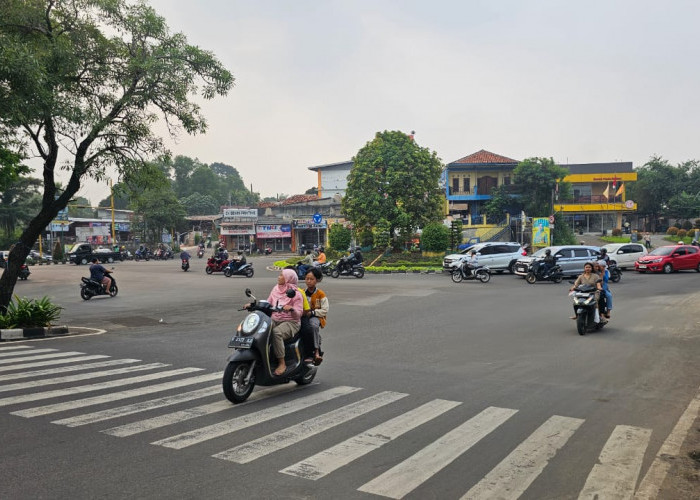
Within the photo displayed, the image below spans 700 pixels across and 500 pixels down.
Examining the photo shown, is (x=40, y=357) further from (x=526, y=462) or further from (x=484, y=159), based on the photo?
(x=484, y=159)

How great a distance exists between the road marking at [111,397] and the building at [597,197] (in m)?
57.0

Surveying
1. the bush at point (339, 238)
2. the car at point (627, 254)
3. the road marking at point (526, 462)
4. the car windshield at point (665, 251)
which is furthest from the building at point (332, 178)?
the road marking at point (526, 462)

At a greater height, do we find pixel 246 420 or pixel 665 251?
pixel 665 251

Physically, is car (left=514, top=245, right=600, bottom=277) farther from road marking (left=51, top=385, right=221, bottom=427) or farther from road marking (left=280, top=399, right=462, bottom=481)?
road marking (left=51, top=385, right=221, bottom=427)

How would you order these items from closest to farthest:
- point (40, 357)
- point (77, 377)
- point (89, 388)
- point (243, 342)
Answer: point (243, 342) → point (89, 388) → point (77, 377) → point (40, 357)

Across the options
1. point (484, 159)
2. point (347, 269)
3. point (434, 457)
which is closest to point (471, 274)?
point (347, 269)

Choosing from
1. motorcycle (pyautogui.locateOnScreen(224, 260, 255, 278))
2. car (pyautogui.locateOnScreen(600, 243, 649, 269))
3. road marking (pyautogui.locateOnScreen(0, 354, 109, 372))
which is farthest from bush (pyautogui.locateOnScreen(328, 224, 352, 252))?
road marking (pyautogui.locateOnScreen(0, 354, 109, 372))

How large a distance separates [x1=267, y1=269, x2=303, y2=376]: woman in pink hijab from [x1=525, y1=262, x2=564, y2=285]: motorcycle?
64.0ft

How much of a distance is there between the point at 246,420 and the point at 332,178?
6539 cm

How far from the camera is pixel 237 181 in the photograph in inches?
5335

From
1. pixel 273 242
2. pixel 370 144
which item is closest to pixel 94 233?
pixel 273 242

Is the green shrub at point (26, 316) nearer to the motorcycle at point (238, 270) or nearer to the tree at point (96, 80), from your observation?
the tree at point (96, 80)

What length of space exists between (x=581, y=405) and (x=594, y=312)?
5.88 meters

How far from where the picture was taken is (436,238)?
124ft
